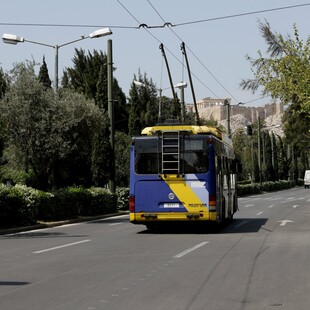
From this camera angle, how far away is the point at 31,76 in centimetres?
2830

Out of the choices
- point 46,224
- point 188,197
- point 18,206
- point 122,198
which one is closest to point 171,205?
point 188,197

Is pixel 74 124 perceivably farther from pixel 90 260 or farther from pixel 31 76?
pixel 90 260

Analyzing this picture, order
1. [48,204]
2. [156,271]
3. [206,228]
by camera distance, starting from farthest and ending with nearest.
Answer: [48,204]
[206,228]
[156,271]

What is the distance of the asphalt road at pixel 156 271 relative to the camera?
8.05 metres

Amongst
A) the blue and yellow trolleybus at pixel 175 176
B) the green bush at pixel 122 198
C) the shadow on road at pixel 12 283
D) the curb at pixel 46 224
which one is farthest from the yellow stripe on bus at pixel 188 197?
the green bush at pixel 122 198

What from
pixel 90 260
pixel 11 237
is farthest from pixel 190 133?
pixel 90 260

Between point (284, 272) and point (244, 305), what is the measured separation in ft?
9.89

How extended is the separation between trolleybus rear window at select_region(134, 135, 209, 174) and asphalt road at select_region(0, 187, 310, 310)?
183cm

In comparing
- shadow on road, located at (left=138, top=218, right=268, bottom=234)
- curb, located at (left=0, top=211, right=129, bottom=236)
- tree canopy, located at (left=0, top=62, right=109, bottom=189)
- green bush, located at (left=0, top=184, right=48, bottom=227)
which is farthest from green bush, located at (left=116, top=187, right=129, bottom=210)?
green bush, located at (left=0, top=184, right=48, bottom=227)

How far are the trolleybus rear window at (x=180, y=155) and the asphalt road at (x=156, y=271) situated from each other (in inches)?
72.2

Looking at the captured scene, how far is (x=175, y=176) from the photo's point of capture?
18719 millimetres

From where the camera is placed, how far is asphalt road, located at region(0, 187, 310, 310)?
805 centimetres

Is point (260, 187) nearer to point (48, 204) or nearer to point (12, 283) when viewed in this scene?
point (48, 204)

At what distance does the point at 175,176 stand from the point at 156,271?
8.04 metres
